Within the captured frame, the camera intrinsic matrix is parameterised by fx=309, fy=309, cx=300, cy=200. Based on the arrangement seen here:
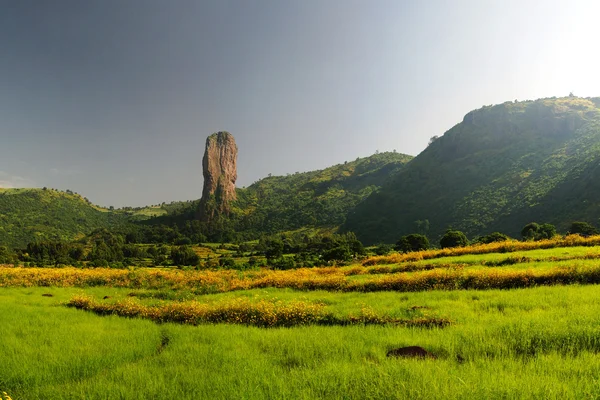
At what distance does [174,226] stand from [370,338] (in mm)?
206126

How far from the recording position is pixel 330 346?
7.44 metres

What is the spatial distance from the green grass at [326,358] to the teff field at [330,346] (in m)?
0.03

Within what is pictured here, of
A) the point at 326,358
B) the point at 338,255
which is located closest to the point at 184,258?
the point at 338,255

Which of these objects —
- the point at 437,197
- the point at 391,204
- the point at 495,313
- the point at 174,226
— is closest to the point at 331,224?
the point at 391,204

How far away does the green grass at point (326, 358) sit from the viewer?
473cm

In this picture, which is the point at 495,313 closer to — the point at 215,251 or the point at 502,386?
the point at 502,386

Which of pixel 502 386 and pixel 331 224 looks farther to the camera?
pixel 331 224

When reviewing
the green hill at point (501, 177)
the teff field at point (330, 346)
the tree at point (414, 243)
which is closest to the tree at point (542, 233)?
the tree at point (414, 243)

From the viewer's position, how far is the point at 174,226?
196625mm

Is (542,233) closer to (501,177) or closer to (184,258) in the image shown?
(501,177)

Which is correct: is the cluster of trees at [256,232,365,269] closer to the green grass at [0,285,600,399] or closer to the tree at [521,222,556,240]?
the tree at [521,222,556,240]

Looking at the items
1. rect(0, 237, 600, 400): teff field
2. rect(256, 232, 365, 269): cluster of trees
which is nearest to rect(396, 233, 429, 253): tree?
rect(256, 232, 365, 269): cluster of trees

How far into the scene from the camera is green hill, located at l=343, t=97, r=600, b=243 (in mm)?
89312

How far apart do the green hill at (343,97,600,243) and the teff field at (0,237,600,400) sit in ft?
264
